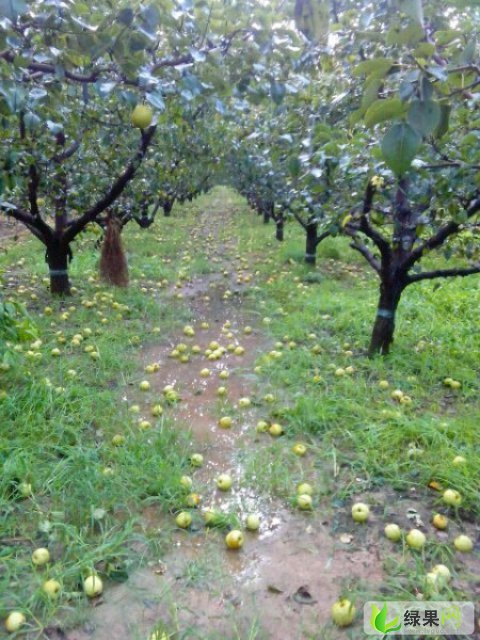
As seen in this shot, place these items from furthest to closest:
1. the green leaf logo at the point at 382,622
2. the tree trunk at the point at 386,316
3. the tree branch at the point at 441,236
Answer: the tree trunk at the point at 386,316 < the tree branch at the point at 441,236 < the green leaf logo at the point at 382,622

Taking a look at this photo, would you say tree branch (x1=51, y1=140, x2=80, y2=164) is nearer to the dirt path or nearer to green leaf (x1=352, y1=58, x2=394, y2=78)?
the dirt path

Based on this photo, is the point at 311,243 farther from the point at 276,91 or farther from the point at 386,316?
the point at 276,91

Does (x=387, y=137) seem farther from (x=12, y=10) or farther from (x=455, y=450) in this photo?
(x=455, y=450)

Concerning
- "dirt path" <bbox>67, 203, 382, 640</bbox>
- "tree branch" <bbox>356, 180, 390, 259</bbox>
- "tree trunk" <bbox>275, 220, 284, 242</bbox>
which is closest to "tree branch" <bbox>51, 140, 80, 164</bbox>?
"tree branch" <bbox>356, 180, 390, 259</bbox>

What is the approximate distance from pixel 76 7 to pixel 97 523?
7.00ft

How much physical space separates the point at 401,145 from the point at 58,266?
5.55 metres

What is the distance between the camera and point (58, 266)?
5828 millimetres

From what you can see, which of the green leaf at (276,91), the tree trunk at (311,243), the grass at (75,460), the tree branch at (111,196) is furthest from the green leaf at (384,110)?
the tree trunk at (311,243)

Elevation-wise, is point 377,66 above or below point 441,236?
above

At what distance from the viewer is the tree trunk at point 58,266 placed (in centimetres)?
573

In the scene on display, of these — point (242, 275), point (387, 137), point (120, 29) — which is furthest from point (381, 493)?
point (242, 275)

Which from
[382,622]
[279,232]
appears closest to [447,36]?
[382,622]

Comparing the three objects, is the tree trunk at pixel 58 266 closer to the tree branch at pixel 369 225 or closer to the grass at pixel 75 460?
the grass at pixel 75 460

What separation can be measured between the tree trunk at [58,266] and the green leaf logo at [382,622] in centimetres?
508
